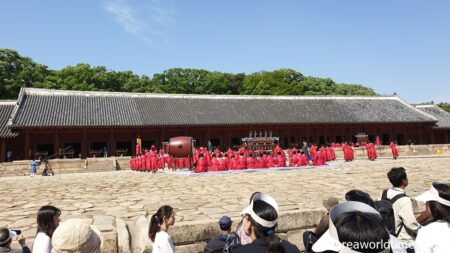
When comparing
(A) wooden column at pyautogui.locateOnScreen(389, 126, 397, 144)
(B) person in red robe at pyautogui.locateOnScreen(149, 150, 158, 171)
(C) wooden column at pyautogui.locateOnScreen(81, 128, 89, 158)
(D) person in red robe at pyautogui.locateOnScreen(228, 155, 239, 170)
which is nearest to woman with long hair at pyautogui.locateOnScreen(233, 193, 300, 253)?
(D) person in red robe at pyautogui.locateOnScreen(228, 155, 239, 170)

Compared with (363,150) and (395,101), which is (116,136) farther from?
(395,101)

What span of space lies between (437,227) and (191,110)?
30.8 metres

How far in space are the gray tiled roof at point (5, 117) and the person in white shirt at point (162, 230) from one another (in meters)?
27.0

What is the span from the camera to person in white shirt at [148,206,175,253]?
3674 mm

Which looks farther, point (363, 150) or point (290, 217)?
point (363, 150)

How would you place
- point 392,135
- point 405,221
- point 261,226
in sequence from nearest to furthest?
point 261,226 < point 405,221 < point 392,135

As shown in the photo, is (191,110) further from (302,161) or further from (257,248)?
(257,248)

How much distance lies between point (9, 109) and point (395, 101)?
4622 cm

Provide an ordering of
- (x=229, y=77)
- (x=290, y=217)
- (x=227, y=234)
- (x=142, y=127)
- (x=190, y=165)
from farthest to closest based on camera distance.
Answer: (x=229, y=77), (x=142, y=127), (x=190, y=165), (x=290, y=217), (x=227, y=234)

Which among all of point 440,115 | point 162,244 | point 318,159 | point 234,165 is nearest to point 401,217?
point 162,244

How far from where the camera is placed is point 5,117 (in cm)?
2797

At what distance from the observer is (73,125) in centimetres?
2592

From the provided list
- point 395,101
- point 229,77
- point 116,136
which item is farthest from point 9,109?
point 395,101

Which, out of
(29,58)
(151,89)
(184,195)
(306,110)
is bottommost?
(184,195)
